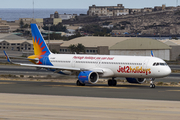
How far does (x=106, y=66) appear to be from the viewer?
150ft

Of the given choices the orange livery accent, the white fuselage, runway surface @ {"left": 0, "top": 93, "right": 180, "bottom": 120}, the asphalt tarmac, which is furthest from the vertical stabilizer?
runway surface @ {"left": 0, "top": 93, "right": 180, "bottom": 120}

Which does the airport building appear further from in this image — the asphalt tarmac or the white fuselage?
the asphalt tarmac

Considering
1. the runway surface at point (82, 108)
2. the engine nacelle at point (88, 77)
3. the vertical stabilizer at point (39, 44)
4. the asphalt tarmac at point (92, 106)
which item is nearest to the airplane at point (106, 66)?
the engine nacelle at point (88, 77)

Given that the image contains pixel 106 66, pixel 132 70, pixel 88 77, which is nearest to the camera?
pixel 132 70

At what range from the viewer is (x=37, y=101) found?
30.5 metres

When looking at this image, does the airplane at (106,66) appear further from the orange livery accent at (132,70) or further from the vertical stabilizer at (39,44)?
the vertical stabilizer at (39,44)

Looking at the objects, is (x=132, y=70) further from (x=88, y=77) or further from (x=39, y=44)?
(x=39, y=44)

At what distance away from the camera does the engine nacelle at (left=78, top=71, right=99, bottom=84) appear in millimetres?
43938

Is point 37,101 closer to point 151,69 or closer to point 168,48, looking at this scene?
point 151,69

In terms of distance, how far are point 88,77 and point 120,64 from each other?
4324 mm

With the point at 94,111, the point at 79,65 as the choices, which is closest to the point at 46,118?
the point at 94,111

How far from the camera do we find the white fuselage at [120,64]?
139ft

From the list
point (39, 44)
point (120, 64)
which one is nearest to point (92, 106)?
point (120, 64)

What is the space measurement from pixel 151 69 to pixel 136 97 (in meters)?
9.44
